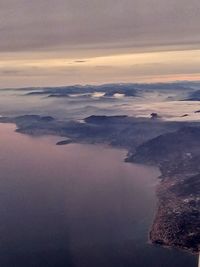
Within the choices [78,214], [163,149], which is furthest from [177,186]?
[163,149]

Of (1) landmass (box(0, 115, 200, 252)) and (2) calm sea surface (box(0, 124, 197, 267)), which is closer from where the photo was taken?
(2) calm sea surface (box(0, 124, 197, 267))

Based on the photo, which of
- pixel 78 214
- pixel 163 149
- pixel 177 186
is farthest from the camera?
pixel 163 149

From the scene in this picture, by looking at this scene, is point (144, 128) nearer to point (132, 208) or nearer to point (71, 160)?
point (71, 160)

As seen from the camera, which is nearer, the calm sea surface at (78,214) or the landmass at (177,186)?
the calm sea surface at (78,214)

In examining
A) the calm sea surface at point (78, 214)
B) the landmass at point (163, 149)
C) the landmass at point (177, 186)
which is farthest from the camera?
the landmass at point (163, 149)

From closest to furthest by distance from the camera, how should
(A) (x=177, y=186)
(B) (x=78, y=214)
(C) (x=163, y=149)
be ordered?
1. (B) (x=78, y=214)
2. (A) (x=177, y=186)
3. (C) (x=163, y=149)

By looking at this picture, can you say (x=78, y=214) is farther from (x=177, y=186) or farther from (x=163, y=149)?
(x=163, y=149)

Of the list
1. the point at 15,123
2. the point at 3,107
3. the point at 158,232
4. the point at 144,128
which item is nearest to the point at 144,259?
the point at 158,232

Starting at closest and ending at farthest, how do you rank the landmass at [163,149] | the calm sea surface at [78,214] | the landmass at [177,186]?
the calm sea surface at [78,214] → the landmass at [177,186] → the landmass at [163,149]
